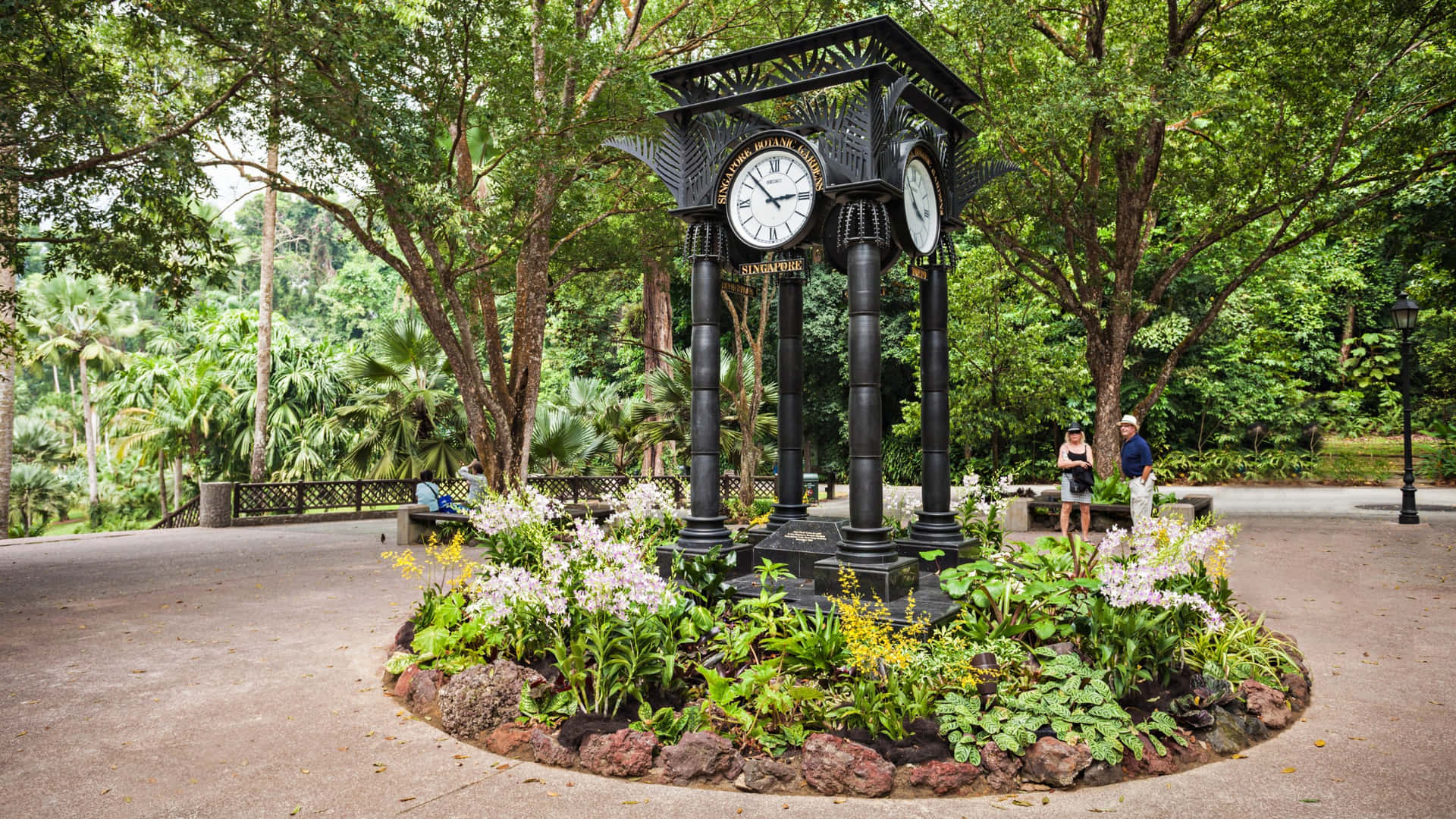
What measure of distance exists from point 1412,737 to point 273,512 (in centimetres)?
1891

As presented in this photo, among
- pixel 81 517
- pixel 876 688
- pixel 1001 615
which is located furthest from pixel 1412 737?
Answer: pixel 81 517

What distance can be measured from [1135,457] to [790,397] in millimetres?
4577

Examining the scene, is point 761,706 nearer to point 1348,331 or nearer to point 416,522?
point 416,522

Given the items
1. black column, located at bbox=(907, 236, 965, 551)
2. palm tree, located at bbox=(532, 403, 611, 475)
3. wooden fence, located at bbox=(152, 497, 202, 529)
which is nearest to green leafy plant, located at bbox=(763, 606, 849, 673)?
black column, located at bbox=(907, 236, 965, 551)

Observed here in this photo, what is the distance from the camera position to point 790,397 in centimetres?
902

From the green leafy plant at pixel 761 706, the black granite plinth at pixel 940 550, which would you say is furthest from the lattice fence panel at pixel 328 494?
the green leafy plant at pixel 761 706

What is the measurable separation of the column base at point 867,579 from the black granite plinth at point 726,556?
78 centimetres

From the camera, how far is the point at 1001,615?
5.59 meters

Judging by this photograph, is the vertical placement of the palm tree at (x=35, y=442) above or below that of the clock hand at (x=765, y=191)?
below

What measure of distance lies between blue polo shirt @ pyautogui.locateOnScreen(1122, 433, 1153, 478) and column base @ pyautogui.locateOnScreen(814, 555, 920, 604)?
5.33 meters

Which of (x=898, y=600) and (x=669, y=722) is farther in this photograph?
(x=898, y=600)

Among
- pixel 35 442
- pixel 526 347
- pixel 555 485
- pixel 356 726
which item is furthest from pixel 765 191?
pixel 35 442

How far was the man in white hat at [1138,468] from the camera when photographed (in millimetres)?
10552

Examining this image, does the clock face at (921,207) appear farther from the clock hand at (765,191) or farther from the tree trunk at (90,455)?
the tree trunk at (90,455)
